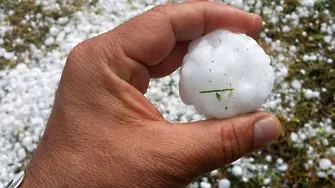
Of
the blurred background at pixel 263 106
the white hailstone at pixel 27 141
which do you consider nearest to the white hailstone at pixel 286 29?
the blurred background at pixel 263 106

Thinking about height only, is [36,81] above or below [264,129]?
below

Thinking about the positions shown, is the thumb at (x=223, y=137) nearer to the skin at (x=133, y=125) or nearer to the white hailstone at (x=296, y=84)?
the skin at (x=133, y=125)

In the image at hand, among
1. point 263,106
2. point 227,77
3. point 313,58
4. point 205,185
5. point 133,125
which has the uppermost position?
point 227,77

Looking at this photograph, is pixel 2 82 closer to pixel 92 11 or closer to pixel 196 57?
pixel 92 11

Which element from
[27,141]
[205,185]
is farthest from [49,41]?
[205,185]

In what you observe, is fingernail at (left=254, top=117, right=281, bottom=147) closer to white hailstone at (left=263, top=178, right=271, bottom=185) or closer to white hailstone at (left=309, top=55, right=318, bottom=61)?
white hailstone at (left=263, top=178, right=271, bottom=185)

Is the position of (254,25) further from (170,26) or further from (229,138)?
(229,138)

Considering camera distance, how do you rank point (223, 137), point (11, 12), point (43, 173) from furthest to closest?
1. point (11, 12)
2. point (43, 173)
3. point (223, 137)
